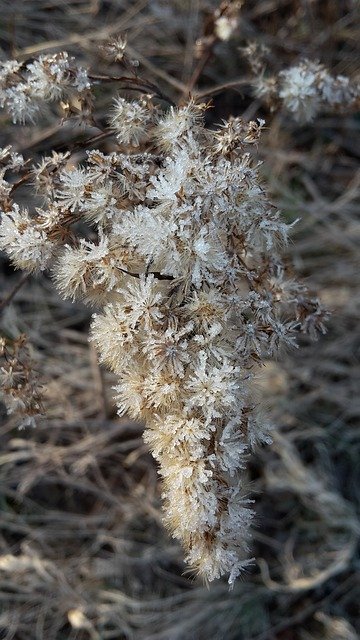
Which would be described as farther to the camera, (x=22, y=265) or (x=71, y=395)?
(x=71, y=395)

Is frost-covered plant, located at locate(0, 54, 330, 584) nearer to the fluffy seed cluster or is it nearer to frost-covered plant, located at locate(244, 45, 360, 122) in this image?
the fluffy seed cluster

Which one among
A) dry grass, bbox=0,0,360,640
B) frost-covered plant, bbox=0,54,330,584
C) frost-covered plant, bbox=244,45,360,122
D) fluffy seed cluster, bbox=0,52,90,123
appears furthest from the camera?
dry grass, bbox=0,0,360,640

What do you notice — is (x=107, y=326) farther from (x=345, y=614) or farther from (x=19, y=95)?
(x=345, y=614)

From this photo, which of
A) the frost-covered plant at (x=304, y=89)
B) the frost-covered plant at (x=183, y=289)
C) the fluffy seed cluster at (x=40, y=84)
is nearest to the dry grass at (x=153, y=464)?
the frost-covered plant at (x=304, y=89)

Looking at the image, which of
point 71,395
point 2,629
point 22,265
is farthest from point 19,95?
point 2,629

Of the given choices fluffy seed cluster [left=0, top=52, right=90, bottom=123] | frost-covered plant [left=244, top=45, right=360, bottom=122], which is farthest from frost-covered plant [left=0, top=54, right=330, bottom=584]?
frost-covered plant [left=244, top=45, right=360, bottom=122]

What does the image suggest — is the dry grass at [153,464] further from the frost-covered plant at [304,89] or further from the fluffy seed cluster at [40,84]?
the fluffy seed cluster at [40,84]
